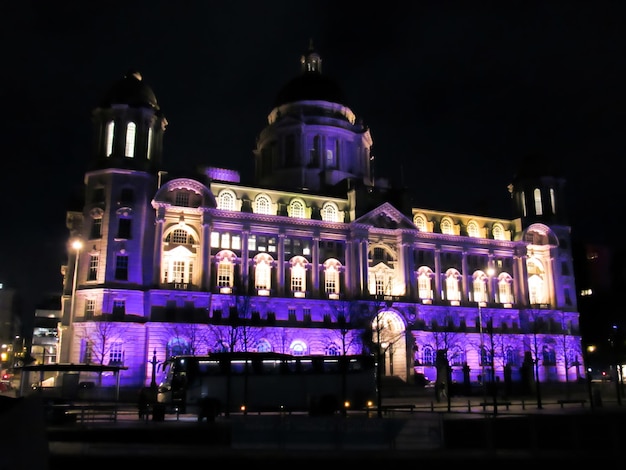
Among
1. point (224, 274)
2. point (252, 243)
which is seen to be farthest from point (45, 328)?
point (252, 243)

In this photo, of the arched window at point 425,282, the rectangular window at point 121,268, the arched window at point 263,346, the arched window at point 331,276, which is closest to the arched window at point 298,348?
the arched window at point 263,346

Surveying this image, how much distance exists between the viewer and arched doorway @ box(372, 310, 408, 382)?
80.3m

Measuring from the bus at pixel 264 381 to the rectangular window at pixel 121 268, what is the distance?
1145 inches

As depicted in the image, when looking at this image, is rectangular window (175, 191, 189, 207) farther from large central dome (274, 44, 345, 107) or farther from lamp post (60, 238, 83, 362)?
large central dome (274, 44, 345, 107)

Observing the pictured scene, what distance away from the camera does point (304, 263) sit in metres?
81.1

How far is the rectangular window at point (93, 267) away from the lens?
71375 millimetres

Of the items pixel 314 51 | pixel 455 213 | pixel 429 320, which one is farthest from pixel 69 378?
pixel 314 51

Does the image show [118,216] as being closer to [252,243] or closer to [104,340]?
[104,340]

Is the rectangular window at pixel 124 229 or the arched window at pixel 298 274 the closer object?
the rectangular window at pixel 124 229

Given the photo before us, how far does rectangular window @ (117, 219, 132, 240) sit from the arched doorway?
31094 mm

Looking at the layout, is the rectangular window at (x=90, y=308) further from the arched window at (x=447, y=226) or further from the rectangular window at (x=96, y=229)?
the arched window at (x=447, y=226)

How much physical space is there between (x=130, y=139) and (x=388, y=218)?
34.0 m

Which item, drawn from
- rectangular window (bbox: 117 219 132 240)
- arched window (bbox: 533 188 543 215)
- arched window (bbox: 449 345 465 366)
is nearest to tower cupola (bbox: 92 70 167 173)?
rectangular window (bbox: 117 219 132 240)

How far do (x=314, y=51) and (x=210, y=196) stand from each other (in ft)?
155
